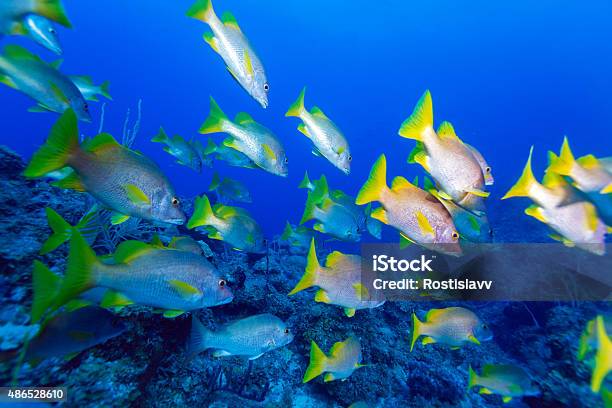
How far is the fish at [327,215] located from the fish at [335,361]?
5.75 ft

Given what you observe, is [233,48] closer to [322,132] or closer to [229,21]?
[229,21]

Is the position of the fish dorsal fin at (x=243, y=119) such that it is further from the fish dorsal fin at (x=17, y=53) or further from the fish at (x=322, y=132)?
the fish dorsal fin at (x=17, y=53)

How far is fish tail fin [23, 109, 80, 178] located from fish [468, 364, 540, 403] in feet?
15.4

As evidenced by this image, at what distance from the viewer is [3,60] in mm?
2822

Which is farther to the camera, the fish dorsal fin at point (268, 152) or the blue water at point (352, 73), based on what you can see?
the blue water at point (352, 73)

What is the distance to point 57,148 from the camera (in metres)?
2.12

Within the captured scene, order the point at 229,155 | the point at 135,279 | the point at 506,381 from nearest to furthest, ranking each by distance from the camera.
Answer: the point at 135,279, the point at 506,381, the point at 229,155

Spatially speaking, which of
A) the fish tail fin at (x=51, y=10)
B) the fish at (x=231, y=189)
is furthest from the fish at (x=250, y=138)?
the fish at (x=231, y=189)

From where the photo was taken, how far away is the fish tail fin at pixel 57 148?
2.05 m

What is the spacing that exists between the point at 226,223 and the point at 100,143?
207 centimetres

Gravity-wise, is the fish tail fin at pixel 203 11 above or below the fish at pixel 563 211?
above

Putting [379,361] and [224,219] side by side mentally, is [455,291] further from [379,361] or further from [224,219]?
[224,219]

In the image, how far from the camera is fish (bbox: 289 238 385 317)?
3.32 m

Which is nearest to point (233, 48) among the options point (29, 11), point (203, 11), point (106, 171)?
point (203, 11)
